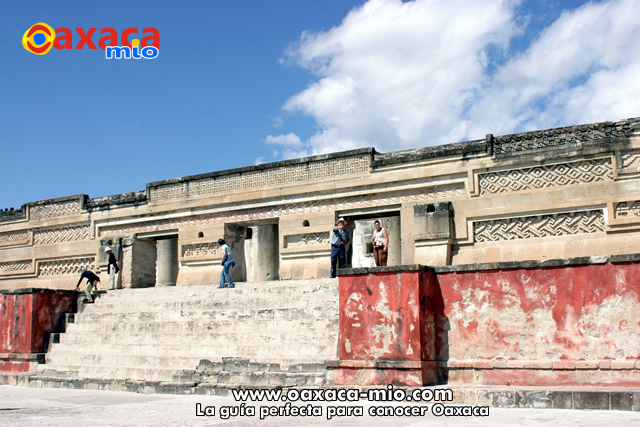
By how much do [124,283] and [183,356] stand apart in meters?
5.73

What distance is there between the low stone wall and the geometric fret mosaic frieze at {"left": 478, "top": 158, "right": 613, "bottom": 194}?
3452 mm

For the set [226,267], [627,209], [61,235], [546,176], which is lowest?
[226,267]

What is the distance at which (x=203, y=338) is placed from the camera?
29.4ft

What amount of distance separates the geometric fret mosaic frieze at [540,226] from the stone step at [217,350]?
376 centimetres

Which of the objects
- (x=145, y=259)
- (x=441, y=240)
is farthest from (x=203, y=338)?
(x=145, y=259)

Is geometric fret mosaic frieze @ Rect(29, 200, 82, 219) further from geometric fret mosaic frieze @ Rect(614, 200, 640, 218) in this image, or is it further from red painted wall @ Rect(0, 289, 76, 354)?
geometric fret mosaic frieze @ Rect(614, 200, 640, 218)

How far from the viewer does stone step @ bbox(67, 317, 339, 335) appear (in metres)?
8.48

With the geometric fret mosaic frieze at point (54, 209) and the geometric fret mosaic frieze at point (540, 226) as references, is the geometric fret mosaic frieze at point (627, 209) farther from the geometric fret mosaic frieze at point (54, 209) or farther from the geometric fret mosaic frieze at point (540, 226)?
the geometric fret mosaic frieze at point (54, 209)

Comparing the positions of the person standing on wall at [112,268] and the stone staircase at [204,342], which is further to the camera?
the person standing on wall at [112,268]

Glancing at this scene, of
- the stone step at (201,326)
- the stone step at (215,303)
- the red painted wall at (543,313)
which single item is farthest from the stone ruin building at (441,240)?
the stone step at (215,303)

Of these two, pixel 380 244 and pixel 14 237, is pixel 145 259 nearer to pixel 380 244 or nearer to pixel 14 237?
pixel 14 237

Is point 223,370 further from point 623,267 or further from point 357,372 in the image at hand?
point 623,267

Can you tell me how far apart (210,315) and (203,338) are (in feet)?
1.92

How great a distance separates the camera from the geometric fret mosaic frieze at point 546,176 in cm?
987
